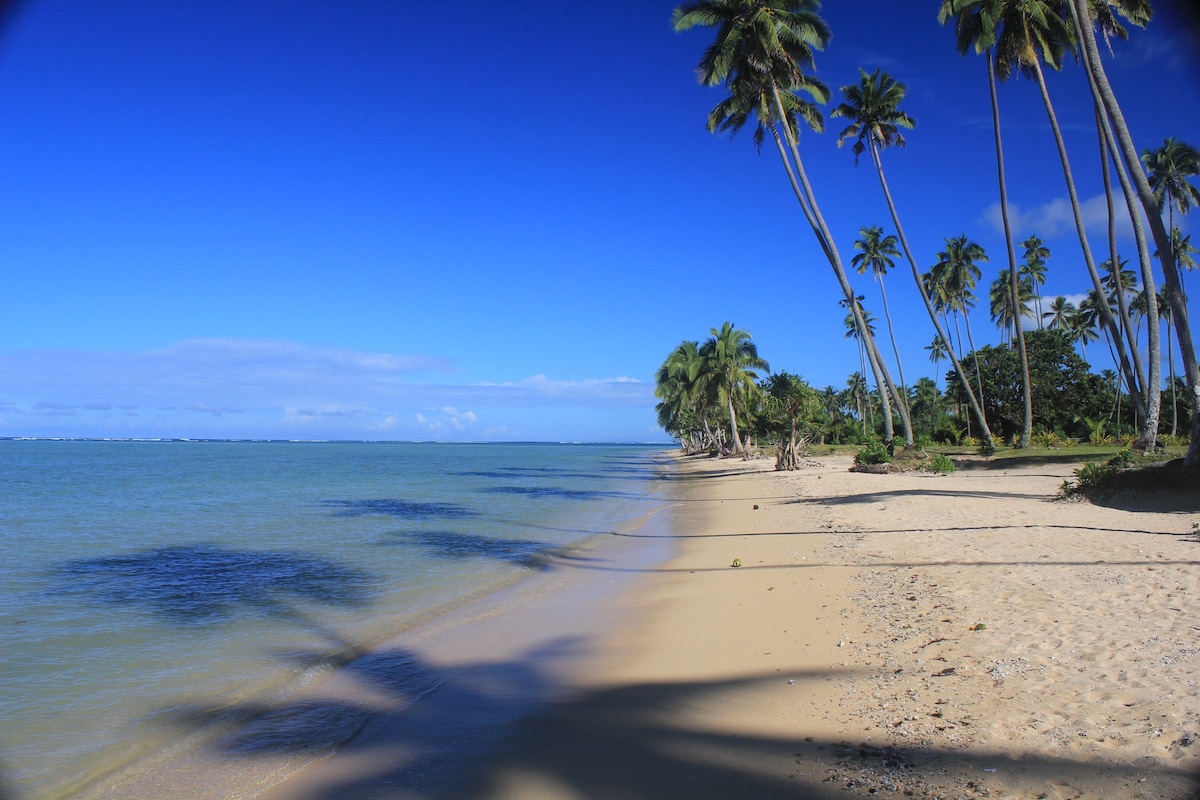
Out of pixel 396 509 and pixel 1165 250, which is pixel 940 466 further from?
pixel 396 509

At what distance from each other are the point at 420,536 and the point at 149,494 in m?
20.3

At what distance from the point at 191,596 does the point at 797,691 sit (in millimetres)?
9664

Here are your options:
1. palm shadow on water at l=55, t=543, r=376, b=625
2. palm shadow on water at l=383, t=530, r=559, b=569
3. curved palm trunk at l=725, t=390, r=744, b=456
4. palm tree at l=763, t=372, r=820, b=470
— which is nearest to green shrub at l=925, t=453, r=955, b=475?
palm tree at l=763, t=372, r=820, b=470

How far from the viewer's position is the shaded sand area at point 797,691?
12.8 ft

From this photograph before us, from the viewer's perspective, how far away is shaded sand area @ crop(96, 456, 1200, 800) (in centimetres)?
390

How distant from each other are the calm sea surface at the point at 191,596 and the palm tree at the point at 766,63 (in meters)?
14.8

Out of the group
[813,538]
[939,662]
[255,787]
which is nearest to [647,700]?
[939,662]

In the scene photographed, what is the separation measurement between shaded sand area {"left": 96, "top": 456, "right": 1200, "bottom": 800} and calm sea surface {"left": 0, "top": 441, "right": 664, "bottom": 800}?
863 mm

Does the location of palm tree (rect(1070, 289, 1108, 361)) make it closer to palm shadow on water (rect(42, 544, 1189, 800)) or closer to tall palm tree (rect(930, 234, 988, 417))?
tall palm tree (rect(930, 234, 988, 417))

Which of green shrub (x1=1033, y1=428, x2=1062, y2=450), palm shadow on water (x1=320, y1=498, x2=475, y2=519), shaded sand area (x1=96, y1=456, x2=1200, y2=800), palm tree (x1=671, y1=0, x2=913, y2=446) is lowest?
palm shadow on water (x1=320, y1=498, x2=475, y2=519)

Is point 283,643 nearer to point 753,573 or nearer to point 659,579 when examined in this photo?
point 659,579

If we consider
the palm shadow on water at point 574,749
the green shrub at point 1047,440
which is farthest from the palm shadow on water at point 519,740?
the green shrub at point 1047,440

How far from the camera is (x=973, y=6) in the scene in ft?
77.6

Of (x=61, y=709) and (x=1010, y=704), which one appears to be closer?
(x=1010, y=704)
